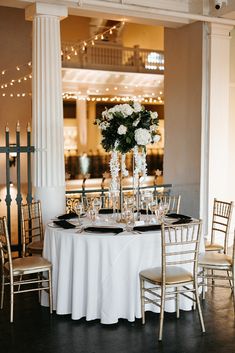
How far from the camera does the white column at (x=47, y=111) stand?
6.62m

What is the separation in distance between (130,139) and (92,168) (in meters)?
14.5

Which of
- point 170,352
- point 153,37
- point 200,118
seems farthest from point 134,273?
point 153,37

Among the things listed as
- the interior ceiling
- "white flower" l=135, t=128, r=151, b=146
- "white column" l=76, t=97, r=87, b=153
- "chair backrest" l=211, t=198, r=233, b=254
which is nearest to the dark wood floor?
"chair backrest" l=211, t=198, r=233, b=254

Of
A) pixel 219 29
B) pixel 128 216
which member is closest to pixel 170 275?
pixel 128 216

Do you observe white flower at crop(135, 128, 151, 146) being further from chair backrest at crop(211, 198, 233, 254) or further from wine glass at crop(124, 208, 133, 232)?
chair backrest at crop(211, 198, 233, 254)

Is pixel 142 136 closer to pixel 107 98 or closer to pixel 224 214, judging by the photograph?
pixel 224 214

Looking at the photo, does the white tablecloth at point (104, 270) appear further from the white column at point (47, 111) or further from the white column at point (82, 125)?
the white column at point (82, 125)

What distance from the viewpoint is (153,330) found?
4504 mm

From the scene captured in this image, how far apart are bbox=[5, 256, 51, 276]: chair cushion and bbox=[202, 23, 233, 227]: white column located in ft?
11.7

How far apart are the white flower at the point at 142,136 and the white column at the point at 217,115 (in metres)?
2.88

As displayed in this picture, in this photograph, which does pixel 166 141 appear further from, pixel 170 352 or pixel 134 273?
pixel 170 352

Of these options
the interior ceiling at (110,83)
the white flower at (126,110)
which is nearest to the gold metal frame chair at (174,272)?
the white flower at (126,110)

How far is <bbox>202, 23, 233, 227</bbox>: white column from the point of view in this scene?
755 centimetres

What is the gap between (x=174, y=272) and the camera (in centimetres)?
455
